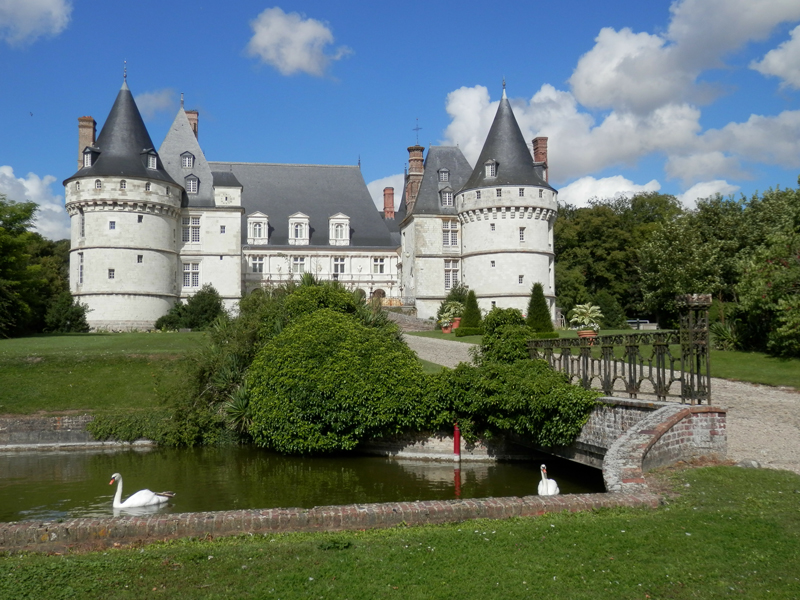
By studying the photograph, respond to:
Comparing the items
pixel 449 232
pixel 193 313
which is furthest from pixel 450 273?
pixel 193 313

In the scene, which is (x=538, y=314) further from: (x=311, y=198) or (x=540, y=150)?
(x=311, y=198)

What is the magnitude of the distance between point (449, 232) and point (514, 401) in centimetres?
3223

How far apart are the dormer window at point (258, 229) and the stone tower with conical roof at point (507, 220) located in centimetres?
1356

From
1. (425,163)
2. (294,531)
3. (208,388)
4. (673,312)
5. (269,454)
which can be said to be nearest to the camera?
(294,531)

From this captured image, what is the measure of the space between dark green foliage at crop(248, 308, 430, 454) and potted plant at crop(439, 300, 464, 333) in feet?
68.9

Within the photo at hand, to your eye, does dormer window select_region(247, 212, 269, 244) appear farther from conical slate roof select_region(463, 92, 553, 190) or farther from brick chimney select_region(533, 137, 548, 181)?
brick chimney select_region(533, 137, 548, 181)

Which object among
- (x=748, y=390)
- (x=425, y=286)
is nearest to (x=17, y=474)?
(x=748, y=390)

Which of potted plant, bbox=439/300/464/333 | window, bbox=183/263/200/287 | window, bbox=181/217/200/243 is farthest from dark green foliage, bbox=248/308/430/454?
window, bbox=181/217/200/243

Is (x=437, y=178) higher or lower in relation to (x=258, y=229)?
higher

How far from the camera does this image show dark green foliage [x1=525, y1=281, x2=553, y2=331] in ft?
109

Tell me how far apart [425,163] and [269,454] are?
114 feet

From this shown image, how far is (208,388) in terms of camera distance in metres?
16.8

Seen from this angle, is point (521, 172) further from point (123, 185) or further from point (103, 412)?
point (103, 412)

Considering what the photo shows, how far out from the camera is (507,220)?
41750 millimetres
